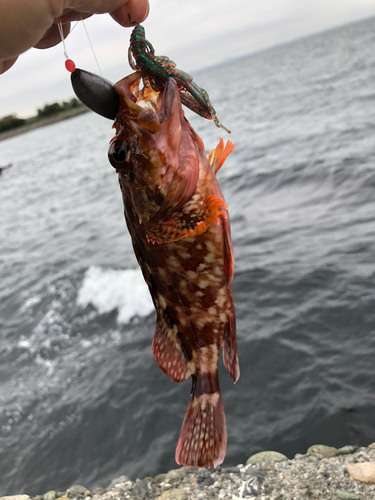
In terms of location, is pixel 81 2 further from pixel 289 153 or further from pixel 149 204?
pixel 289 153

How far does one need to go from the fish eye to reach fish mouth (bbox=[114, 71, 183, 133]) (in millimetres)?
143

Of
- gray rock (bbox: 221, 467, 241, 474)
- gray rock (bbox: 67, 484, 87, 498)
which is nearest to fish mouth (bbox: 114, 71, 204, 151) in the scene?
gray rock (bbox: 221, 467, 241, 474)

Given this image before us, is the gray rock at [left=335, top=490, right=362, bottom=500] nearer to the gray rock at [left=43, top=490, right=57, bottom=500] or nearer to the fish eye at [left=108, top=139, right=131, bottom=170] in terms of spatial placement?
the gray rock at [left=43, top=490, right=57, bottom=500]

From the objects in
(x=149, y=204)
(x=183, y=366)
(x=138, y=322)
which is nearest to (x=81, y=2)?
(x=149, y=204)

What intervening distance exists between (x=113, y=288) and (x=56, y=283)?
2.76 m

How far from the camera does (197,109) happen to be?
7.57ft

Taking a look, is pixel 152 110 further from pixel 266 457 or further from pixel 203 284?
pixel 266 457

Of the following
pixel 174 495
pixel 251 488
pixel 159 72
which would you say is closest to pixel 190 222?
pixel 159 72

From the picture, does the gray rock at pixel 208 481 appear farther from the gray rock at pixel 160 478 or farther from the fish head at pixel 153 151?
the fish head at pixel 153 151

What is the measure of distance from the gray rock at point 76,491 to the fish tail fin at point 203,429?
373 cm

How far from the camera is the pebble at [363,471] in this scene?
454 cm

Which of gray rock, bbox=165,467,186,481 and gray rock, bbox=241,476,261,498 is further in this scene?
gray rock, bbox=165,467,186,481

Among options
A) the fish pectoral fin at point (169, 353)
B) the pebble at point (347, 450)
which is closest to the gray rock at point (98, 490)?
the pebble at point (347, 450)

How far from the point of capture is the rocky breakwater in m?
4.56
